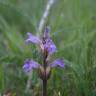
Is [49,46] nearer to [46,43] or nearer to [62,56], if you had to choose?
[46,43]

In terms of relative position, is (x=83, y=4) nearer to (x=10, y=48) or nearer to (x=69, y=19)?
(x=69, y=19)

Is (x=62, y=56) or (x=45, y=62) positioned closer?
(x=45, y=62)

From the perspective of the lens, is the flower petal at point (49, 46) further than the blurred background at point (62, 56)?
No

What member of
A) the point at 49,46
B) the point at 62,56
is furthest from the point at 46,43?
the point at 62,56

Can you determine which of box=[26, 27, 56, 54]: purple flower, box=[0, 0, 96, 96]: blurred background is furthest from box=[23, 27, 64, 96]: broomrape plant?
box=[0, 0, 96, 96]: blurred background

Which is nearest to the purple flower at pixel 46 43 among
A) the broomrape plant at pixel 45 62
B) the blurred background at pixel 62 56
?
the broomrape plant at pixel 45 62

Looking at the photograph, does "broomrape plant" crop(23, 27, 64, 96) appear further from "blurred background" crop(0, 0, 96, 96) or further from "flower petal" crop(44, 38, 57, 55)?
"blurred background" crop(0, 0, 96, 96)

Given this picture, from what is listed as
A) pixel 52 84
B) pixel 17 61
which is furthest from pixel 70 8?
pixel 52 84

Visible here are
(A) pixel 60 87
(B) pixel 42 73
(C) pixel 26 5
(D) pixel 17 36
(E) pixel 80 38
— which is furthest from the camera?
(C) pixel 26 5

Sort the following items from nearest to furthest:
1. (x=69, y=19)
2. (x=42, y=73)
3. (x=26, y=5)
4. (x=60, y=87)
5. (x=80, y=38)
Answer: (x=42, y=73) < (x=60, y=87) < (x=80, y=38) < (x=69, y=19) < (x=26, y=5)

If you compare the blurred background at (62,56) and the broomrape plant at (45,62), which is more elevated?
the blurred background at (62,56)

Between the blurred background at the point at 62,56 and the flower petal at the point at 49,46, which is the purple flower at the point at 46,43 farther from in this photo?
the blurred background at the point at 62,56
